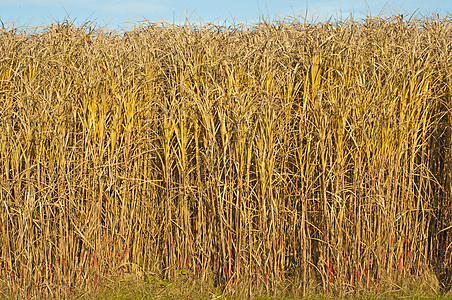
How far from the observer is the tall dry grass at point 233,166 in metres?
3.92

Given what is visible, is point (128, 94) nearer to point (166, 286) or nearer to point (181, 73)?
point (181, 73)

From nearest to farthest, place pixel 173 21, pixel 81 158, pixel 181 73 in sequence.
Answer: pixel 81 158, pixel 181 73, pixel 173 21

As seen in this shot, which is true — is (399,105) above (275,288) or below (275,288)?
above

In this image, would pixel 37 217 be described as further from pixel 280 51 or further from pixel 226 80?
pixel 280 51

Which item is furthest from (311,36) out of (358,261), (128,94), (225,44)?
(358,261)

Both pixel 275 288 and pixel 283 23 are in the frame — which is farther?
pixel 283 23

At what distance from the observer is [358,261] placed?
4000 mm

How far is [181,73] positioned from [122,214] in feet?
4.08

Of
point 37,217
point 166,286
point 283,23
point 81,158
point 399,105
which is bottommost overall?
point 166,286

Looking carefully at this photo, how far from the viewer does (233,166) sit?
3.95m

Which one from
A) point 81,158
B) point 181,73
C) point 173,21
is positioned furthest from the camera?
point 173,21

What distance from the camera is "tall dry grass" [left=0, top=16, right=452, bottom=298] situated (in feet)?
12.8

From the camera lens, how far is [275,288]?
398cm

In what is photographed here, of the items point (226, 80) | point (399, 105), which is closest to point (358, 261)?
point (399, 105)
